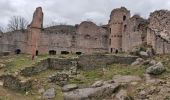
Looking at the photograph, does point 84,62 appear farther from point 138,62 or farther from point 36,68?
point 138,62

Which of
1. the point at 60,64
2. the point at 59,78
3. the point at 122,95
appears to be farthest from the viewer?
the point at 60,64

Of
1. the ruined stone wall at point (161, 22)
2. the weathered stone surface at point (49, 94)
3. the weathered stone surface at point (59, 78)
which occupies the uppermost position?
the ruined stone wall at point (161, 22)

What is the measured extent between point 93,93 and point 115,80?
2275 millimetres

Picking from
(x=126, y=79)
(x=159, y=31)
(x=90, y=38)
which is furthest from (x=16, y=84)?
(x=90, y=38)

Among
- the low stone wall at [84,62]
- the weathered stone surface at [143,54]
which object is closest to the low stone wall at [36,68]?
the low stone wall at [84,62]

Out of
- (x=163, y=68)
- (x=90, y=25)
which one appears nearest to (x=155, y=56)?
(x=163, y=68)

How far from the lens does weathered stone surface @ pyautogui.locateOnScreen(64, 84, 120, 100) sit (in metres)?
25.2

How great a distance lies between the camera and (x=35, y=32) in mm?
43469

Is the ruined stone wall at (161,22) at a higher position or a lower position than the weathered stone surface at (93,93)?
higher

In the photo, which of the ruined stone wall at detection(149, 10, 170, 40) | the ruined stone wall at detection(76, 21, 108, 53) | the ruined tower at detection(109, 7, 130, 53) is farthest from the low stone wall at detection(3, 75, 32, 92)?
the ruined stone wall at detection(76, 21, 108, 53)

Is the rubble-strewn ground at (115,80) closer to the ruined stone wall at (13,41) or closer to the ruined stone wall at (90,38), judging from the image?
the ruined stone wall at (13,41)

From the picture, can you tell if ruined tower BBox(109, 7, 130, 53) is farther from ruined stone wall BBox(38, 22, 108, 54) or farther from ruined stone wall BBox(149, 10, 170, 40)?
ruined stone wall BBox(149, 10, 170, 40)

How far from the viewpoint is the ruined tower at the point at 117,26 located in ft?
140

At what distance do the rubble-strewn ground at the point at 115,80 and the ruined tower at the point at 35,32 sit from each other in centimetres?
1056
